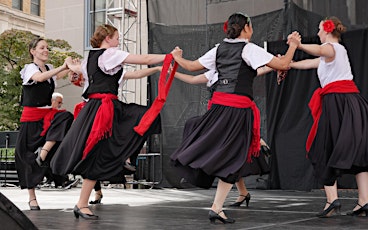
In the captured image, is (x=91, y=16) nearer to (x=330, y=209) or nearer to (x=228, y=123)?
(x=228, y=123)

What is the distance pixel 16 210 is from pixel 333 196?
9.66ft

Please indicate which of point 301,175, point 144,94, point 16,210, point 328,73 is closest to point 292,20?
point 301,175

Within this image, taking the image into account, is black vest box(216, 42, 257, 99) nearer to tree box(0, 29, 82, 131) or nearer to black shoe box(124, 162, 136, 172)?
black shoe box(124, 162, 136, 172)

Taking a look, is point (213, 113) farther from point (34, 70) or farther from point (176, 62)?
point (34, 70)

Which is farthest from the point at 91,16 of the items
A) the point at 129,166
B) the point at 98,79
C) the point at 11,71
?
the point at 129,166

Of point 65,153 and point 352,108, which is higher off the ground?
point 352,108

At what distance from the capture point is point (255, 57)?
3785mm

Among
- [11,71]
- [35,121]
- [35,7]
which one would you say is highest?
[35,7]

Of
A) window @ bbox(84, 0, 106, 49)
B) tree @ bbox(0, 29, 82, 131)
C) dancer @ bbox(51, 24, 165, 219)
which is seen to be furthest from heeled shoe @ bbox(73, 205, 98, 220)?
tree @ bbox(0, 29, 82, 131)

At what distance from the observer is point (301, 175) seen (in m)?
7.07

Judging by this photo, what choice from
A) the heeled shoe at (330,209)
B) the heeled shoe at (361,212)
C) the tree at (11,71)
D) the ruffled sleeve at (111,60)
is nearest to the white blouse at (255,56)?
the ruffled sleeve at (111,60)

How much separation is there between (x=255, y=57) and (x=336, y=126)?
0.84 metres

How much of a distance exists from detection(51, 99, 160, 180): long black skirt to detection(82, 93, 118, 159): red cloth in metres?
0.03

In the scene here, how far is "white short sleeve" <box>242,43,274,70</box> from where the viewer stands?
3770 millimetres
